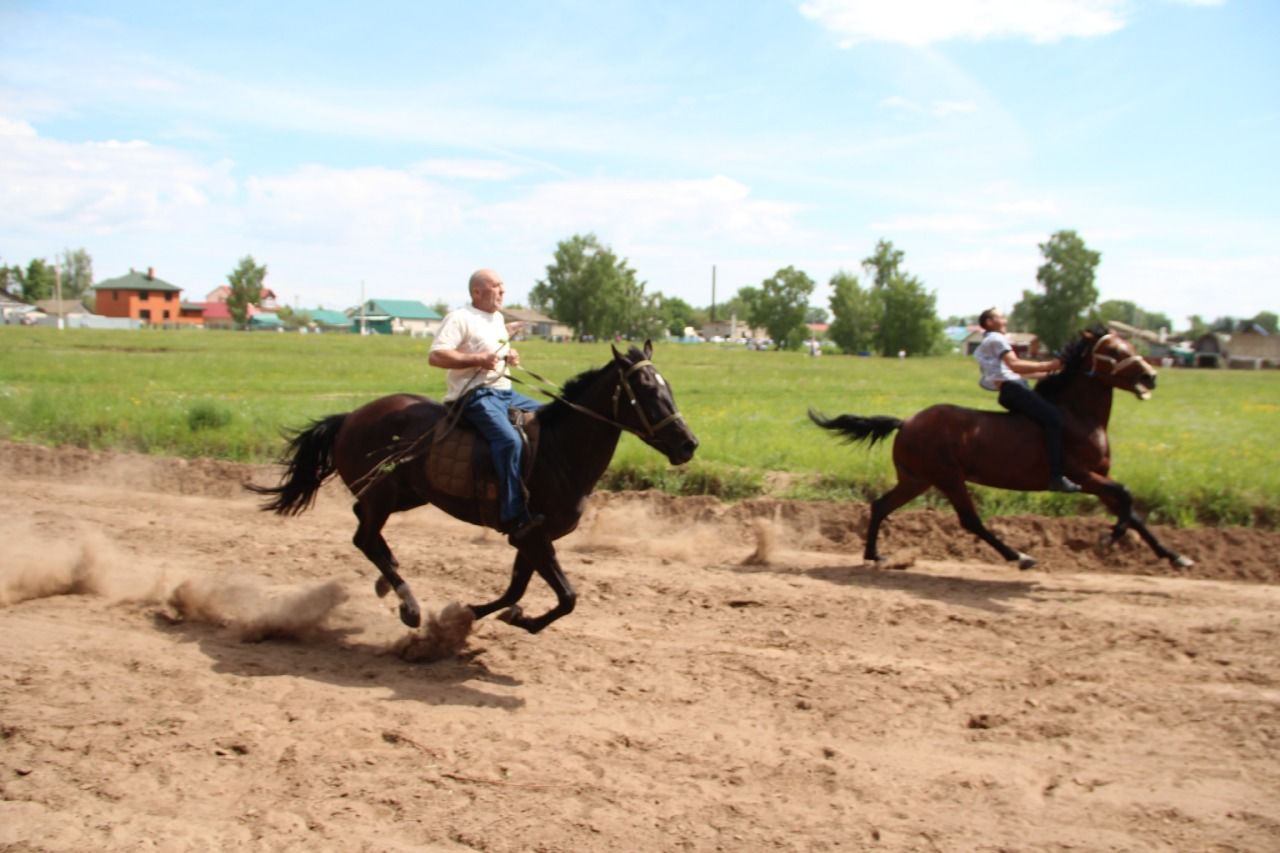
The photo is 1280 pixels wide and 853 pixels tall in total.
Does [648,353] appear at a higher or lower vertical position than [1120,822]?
higher

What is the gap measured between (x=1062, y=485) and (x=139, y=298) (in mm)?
133057

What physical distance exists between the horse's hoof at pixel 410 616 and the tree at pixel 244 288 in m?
123

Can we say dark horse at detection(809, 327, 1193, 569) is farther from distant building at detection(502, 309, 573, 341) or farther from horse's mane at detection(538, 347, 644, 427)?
distant building at detection(502, 309, 573, 341)

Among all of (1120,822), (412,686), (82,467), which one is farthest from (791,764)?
(82,467)

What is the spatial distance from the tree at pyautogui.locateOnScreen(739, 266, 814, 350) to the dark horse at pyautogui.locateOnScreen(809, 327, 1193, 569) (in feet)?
365

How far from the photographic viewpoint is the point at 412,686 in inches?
262

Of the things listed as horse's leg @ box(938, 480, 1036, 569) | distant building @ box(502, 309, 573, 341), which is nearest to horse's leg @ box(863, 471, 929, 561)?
horse's leg @ box(938, 480, 1036, 569)

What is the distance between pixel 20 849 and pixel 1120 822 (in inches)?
202

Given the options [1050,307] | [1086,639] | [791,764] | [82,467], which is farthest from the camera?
[1050,307]

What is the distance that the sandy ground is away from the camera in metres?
4.71

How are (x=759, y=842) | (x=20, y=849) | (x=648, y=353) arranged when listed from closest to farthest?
(x=20, y=849), (x=759, y=842), (x=648, y=353)

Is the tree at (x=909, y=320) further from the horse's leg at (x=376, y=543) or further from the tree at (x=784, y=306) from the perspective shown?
the horse's leg at (x=376, y=543)

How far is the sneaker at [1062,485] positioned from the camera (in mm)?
9883

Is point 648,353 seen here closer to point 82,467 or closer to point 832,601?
point 832,601
